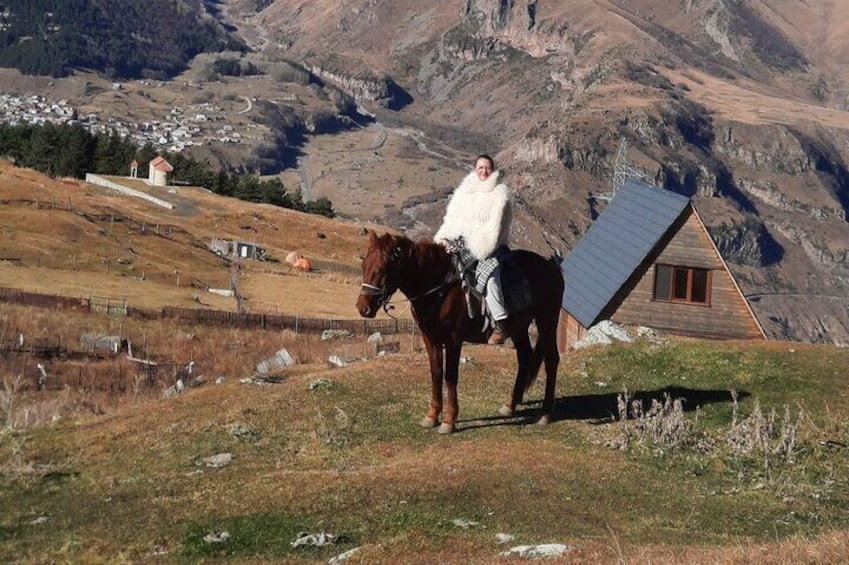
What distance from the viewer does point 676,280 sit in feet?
A: 129

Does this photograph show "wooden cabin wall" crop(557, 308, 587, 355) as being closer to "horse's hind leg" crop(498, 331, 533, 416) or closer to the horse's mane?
"horse's hind leg" crop(498, 331, 533, 416)

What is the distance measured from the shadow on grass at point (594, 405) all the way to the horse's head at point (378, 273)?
13.5 ft

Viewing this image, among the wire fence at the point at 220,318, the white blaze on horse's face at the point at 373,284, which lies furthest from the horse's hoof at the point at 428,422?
the wire fence at the point at 220,318

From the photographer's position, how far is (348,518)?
13.1 metres

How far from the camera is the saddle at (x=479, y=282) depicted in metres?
17.0

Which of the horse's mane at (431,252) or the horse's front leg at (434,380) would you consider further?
the horse's front leg at (434,380)

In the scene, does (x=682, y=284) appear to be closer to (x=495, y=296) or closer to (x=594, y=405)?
(x=594, y=405)

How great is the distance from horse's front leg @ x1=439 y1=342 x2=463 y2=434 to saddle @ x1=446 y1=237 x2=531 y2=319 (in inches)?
28.5

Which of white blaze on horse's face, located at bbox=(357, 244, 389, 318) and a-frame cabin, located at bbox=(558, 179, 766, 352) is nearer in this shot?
white blaze on horse's face, located at bbox=(357, 244, 389, 318)

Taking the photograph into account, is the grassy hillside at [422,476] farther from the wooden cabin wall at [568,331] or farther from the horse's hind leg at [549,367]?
the wooden cabin wall at [568,331]

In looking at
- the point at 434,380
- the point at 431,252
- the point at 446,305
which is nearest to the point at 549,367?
the point at 434,380

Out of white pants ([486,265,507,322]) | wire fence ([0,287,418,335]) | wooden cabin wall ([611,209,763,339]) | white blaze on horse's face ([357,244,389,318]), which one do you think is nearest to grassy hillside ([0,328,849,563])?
white pants ([486,265,507,322])

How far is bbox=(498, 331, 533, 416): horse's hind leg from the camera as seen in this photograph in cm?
1875

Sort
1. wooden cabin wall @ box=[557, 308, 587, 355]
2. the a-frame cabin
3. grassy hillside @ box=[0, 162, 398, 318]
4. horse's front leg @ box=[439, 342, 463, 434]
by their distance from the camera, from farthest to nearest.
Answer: grassy hillside @ box=[0, 162, 398, 318]
wooden cabin wall @ box=[557, 308, 587, 355]
the a-frame cabin
horse's front leg @ box=[439, 342, 463, 434]
